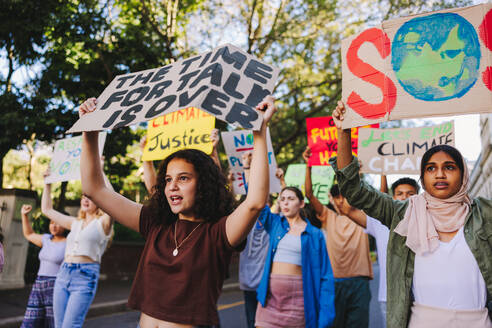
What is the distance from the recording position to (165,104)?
6.86ft

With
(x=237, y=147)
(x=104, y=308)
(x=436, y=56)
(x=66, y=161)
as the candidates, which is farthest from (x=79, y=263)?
(x=104, y=308)

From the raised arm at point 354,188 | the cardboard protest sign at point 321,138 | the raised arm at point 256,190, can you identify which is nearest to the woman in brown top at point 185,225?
the raised arm at point 256,190

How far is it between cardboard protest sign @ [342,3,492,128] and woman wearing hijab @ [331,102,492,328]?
249 mm

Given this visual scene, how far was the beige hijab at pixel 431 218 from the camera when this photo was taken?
7.79 feet

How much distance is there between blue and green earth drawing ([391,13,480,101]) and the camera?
8.39ft

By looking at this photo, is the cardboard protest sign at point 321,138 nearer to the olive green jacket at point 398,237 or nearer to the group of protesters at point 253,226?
the group of protesters at point 253,226

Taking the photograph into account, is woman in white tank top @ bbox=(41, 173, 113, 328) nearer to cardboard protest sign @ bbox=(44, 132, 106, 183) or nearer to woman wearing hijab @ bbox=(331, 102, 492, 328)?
cardboard protest sign @ bbox=(44, 132, 106, 183)

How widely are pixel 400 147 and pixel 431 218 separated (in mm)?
3148

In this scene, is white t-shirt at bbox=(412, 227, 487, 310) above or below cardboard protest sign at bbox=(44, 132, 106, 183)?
below

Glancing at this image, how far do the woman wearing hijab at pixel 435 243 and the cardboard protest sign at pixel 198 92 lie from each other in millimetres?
751

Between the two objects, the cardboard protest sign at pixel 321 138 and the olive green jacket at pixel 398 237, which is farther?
the cardboard protest sign at pixel 321 138

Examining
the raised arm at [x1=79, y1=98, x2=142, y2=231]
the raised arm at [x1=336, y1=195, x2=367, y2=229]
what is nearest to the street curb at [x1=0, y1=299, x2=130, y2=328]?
the raised arm at [x1=336, y1=195, x2=367, y2=229]

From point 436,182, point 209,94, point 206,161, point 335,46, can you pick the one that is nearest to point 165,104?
point 209,94

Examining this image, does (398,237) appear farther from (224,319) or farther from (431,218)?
(224,319)
